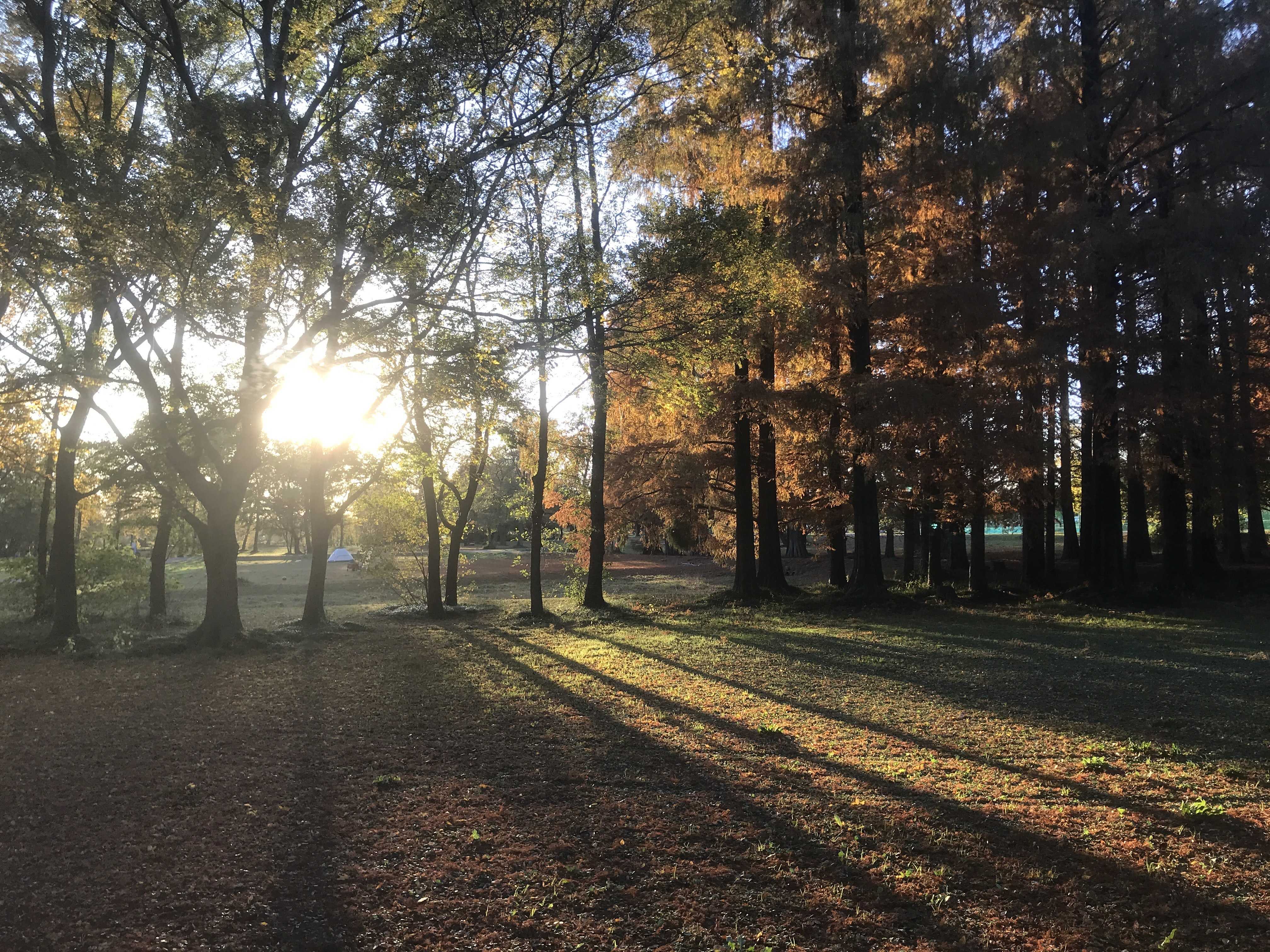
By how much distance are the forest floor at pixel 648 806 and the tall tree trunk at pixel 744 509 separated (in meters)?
7.99

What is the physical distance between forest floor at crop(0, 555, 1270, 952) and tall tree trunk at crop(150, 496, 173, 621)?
22.7ft

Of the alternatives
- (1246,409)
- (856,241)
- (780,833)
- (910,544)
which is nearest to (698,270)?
(856,241)

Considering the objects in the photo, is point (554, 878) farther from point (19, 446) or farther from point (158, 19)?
point (19, 446)

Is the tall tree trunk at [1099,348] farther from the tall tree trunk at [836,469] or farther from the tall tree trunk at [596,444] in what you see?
the tall tree trunk at [596,444]

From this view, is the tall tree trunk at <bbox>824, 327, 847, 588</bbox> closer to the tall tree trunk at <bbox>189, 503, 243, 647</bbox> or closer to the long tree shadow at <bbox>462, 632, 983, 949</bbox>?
the long tree shadow at <bbox>462, 632, 983, 949</bbox>

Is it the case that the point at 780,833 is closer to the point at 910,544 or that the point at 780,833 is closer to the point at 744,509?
the point at 744,509

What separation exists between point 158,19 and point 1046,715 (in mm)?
12880

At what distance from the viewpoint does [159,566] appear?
1703 centimetres

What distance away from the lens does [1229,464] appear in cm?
1408

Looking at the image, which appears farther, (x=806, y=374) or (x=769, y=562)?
(x=769, y=562)

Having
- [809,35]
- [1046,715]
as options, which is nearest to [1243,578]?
[1046,715]

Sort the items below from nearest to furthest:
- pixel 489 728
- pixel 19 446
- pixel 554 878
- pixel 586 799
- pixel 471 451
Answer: pixel 554 878 < pixel 586 799 < pixel 489 728 < pixel 19 446 < pixel 471 451

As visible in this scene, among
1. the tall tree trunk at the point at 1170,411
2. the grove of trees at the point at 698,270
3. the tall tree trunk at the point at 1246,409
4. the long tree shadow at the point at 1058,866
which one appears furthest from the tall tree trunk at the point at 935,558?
the long tree shadow at the point at 1058,866

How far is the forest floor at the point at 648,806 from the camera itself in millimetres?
3326
